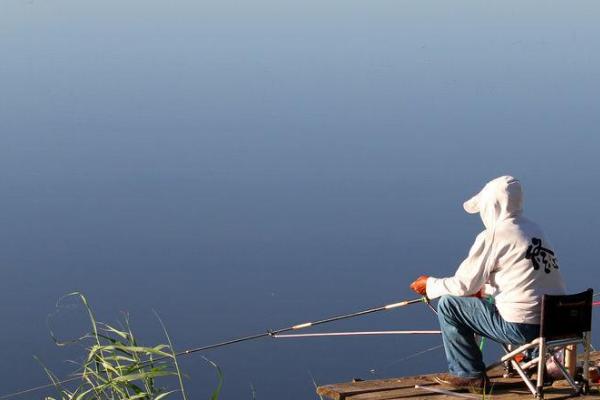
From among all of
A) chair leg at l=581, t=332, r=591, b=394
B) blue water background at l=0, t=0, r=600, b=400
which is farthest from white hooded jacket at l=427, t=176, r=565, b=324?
blue water background at l=0, t=0, r=600, b=400

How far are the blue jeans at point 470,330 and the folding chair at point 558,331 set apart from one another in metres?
0.07

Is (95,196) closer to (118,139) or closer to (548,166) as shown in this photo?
(118,139)

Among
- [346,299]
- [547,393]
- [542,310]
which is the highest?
[542,310]

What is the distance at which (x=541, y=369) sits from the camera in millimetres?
5715

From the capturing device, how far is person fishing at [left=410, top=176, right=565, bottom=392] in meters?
5.79

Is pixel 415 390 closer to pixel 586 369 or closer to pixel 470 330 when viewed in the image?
pixel 470 330

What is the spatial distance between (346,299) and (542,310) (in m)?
67.0

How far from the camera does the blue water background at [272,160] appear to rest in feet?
238

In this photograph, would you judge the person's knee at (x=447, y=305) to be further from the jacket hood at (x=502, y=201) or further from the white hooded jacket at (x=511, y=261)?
the jacket hood at (x=502, y=201)

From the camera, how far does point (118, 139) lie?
408 feet

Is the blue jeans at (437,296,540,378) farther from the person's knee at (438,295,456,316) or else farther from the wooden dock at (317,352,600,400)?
the wooden dock at (317,352,600,400)

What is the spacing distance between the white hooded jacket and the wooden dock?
382 mm

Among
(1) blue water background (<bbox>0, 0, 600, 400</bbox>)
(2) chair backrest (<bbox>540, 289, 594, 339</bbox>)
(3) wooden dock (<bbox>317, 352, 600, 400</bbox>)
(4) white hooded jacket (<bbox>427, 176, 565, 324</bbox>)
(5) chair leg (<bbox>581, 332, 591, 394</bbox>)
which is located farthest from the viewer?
(1) blue water background (<bbox>0, 0, 600, 400</bbox>)

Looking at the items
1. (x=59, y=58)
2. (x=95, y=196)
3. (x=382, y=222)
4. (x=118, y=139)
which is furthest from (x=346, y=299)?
(x=59, y=58)
